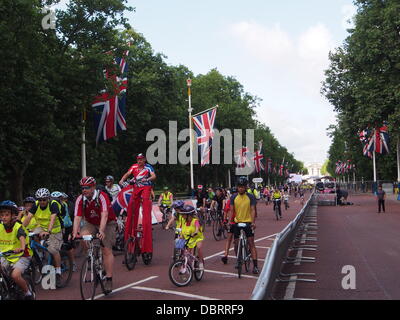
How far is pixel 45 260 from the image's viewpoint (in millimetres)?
11164

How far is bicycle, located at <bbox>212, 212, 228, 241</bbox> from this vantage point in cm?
1945

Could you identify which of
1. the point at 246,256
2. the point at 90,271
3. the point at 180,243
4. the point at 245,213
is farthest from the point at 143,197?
the point at 90,271

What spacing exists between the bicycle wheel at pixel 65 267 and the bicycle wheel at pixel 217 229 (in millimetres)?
8763

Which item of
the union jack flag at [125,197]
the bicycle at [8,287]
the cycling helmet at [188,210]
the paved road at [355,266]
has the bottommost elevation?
the paved road at [355,266]

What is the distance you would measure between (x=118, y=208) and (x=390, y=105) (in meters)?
29.0

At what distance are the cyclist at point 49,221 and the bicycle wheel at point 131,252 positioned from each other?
2.13 meters

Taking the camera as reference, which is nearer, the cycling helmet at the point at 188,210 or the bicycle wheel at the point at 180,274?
the bicycle wheel at the point at 180,274

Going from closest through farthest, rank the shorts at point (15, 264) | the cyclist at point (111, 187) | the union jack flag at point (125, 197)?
the shorts at point (15, 264) < the union jack flag at point (125, 197) < the cyclist at point (111, 187)

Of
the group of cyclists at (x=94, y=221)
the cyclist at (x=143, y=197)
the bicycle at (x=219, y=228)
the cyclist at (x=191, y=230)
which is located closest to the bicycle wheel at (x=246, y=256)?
the group of cyclists at (x=94, y=221)

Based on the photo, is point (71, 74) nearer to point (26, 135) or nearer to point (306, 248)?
point (26, 135)

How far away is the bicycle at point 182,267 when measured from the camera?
1001cm

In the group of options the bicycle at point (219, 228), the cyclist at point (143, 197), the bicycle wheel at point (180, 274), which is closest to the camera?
the bicycle wheel at point (180, 274)

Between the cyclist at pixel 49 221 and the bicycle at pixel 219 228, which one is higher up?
the cyclist at pixel 49 221

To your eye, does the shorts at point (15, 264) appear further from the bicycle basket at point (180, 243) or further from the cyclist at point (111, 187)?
the cyclist at point (111, 187)
